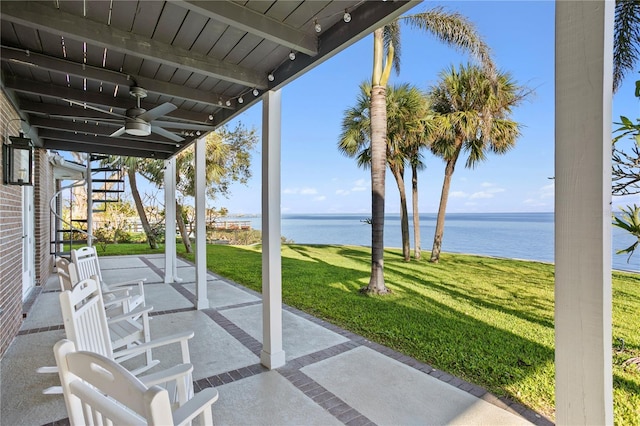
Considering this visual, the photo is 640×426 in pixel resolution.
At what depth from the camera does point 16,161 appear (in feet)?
10.7

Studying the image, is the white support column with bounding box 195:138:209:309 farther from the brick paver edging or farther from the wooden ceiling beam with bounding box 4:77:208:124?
the wooden ceiling beam with bounding box 4:77:208:124

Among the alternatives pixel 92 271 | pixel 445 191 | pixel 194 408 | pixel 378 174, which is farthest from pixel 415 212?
pixel 194 408

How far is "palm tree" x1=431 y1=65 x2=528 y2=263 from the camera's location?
8617mm

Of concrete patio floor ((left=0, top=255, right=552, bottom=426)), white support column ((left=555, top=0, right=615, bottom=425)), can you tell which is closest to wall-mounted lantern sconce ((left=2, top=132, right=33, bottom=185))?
concrete patio floor ((left=0, top=255, right=552, bottom=426))

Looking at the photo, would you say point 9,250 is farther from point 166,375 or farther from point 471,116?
point 471,116

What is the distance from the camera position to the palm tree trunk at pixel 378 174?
19.0ft

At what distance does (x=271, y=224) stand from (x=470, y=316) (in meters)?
3.50

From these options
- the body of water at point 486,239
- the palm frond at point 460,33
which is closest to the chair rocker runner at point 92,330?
the body of water at point 486,239

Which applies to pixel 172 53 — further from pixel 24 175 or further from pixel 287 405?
pixel 287 405

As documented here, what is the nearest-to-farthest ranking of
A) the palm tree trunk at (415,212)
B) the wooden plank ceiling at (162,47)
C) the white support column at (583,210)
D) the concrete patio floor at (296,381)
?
1. the white support column at (583,210)
2. the wooden plank ceiling at (162,47)
3. the concrete patio floor at (296,381)
4. the palm tree trunk at (415,212)

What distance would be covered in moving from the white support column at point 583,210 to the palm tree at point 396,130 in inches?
331

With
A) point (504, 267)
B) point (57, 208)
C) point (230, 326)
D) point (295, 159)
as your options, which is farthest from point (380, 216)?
point (295, 159)

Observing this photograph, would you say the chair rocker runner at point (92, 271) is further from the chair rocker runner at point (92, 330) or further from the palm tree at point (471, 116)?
the palm tree at point (471, 116)

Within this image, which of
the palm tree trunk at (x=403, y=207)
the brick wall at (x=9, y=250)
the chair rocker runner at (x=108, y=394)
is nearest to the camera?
the chair rocker runner at (x=108, y=394)
